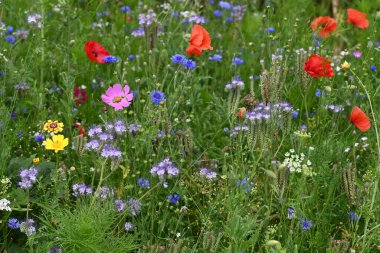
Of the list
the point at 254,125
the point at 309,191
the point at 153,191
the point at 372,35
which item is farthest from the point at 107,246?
the point at 372,35

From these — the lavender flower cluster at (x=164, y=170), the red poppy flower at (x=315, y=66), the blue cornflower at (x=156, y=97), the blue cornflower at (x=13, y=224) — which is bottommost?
the blue cornflower at (x=13, y=224)

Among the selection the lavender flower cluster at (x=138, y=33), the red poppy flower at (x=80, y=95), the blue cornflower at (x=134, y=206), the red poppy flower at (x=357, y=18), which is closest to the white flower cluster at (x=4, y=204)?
the blue cornflower at (x=134, y=206)

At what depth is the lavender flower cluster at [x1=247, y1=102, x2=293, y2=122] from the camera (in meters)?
2.71

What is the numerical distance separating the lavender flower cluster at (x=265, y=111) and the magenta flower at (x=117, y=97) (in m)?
0.55

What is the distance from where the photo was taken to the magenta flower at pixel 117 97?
309 cm

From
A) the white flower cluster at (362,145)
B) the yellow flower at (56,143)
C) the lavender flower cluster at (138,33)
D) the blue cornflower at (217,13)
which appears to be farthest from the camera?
the blue cornflower at (217,13)

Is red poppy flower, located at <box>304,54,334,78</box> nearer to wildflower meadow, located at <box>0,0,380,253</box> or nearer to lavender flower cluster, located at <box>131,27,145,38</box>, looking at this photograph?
wildflower meadow, located at <box>0,0,380,253</box>

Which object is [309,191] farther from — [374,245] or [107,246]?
[107,246]

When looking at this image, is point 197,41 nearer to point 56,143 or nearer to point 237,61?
point 237,61

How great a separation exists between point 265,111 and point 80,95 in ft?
4.15

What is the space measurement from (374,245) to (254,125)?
66 centimetres

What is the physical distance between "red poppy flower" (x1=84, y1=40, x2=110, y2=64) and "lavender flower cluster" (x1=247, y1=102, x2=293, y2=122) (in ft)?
3.17

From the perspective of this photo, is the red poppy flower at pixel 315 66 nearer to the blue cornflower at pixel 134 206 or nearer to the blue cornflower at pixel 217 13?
the blue cornflower at pixel 134 206

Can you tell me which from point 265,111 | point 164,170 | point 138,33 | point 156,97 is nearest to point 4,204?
point 164,170
